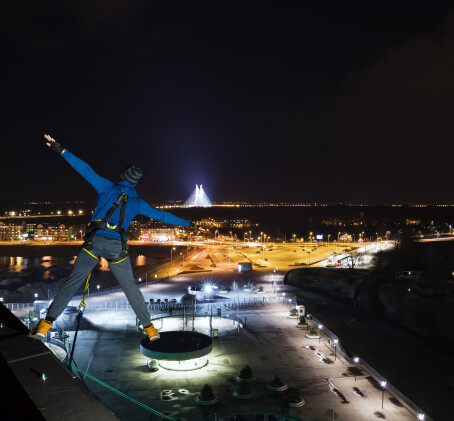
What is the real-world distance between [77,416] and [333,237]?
17911 centimetres

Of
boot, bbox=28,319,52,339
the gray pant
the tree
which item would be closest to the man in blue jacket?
the gray pant

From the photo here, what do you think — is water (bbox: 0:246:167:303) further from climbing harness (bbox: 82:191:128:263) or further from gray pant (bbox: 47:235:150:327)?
climbing harness (bbox: 82:191:128:263)

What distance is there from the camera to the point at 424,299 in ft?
153

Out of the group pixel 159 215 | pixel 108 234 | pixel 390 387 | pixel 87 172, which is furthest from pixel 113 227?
pixel 390 387

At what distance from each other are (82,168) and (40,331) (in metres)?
2.07

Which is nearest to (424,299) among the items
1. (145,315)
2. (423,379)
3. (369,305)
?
(369,305)

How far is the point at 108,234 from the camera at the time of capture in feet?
18.5

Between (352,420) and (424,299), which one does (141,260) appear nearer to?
(424,299)

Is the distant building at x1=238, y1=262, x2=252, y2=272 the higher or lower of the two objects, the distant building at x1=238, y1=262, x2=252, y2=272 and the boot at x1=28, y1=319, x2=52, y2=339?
the lower

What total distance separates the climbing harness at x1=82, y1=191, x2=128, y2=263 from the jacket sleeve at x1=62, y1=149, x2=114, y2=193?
1.15 feet

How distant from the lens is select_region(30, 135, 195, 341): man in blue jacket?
18.1ft

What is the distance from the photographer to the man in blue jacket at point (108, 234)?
5.52m

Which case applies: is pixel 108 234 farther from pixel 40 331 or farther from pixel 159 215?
pixel 40 331

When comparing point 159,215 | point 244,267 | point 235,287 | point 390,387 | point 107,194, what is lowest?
point 390,387
